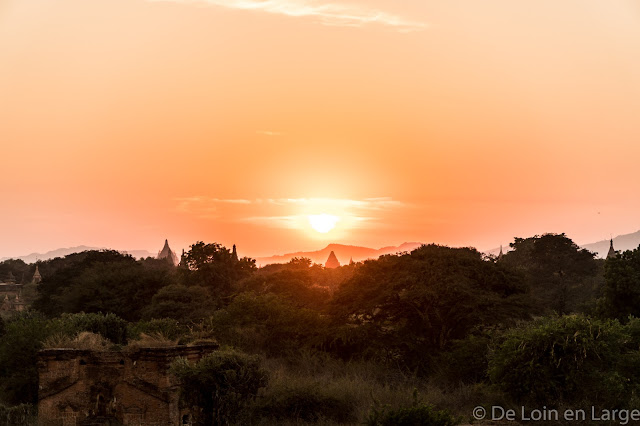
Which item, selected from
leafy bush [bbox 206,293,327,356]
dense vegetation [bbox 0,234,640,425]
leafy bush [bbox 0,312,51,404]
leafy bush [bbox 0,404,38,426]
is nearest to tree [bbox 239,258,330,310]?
dense vegetation [bbox 0,234,640,425]

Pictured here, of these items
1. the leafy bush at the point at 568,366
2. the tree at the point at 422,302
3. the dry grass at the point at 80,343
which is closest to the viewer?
the leafy bush at the point at 568,366

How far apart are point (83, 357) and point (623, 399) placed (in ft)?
46.6

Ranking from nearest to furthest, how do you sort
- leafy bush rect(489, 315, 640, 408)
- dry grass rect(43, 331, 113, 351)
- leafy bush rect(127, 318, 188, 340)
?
leafy bush rect(489, 315, 640, 408) → dry grass rect(43, 331, 113, 351) → leafy bush rect(127, 318, 188, 340)

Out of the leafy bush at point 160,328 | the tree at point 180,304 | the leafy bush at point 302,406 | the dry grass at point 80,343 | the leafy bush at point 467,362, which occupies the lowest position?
the leafy bush at point 302,406

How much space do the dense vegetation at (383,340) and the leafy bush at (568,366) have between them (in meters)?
0.04

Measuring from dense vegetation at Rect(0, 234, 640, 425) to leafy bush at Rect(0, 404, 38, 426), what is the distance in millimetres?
120

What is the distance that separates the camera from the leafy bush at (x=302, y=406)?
22625 mm

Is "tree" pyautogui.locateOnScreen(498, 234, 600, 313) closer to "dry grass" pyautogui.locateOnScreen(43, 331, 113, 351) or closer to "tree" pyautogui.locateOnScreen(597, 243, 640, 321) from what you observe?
"tree" pyautogui.locateOnScreen(597, 243, 640, 321)

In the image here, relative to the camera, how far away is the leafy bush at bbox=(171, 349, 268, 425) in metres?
21.1

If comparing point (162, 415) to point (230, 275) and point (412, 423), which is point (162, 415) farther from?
point (230, 275)

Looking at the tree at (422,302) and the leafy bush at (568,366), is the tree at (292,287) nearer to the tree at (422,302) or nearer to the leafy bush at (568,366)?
the tree at (422,302)

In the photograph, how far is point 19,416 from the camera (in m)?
23.6

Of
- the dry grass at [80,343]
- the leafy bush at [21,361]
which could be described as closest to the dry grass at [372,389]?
the dry grass at [80,343]

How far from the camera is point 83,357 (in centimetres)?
2267
